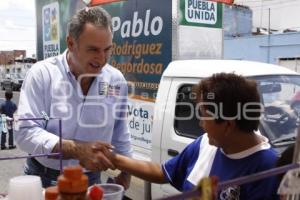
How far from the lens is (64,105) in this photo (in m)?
2.17

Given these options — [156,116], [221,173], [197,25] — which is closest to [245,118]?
[221,173]

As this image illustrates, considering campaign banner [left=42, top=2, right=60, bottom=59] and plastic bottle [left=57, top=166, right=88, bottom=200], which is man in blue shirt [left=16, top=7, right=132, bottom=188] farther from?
campaign banner [left=42, top=2, right=60, bottom=59]

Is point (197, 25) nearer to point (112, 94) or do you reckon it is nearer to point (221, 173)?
point (112, 94)

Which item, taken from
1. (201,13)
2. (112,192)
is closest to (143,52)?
(201,13)

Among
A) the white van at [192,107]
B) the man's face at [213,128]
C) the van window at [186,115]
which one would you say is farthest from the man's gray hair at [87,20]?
the van window at [186,115]

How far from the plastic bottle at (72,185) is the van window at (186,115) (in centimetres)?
278

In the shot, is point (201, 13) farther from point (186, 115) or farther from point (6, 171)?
point (6, 171)

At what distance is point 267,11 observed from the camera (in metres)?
34.4

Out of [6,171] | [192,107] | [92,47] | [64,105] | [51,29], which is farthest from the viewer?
[51,29]

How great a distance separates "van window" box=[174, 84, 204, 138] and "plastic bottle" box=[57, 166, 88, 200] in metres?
2.78

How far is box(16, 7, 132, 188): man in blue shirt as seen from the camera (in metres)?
2.02

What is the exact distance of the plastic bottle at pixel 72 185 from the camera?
101 cm

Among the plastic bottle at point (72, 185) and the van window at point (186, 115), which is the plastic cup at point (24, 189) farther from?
the van window at point (186, 115)

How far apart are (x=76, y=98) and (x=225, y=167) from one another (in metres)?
0.90
